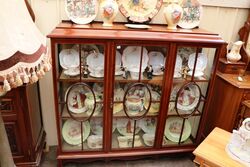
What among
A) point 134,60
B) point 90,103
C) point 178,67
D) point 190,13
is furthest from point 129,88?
point 190,13

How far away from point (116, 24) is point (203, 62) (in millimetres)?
756

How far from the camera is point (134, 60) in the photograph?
1626mm

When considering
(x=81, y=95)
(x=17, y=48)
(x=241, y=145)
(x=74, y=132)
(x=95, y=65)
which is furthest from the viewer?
(x=74, y=132)

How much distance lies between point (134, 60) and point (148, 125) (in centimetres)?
62

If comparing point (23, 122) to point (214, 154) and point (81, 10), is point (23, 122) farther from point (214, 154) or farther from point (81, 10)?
point (214, 154)

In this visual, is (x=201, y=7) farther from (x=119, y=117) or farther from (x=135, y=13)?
(x=119, y=117)

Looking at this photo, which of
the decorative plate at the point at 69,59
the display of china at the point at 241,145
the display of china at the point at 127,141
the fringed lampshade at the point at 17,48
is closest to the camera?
the fringed lampshade at the point at 17,48

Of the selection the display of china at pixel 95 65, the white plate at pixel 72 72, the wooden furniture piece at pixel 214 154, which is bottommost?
the wooden furniture piece at pixel 214 154

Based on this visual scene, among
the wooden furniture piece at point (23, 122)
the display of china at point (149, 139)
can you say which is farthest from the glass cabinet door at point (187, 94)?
the wooden furniture piece at point (23, 122)

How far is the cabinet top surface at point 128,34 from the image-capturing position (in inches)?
55.2

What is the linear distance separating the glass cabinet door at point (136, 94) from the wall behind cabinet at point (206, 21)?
0.38 meters

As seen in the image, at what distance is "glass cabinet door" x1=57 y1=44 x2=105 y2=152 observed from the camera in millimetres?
1535

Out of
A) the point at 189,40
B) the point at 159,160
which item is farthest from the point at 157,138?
the point at 189,40

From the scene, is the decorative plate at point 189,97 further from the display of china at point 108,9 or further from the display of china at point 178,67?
the display of china at point 108,9
